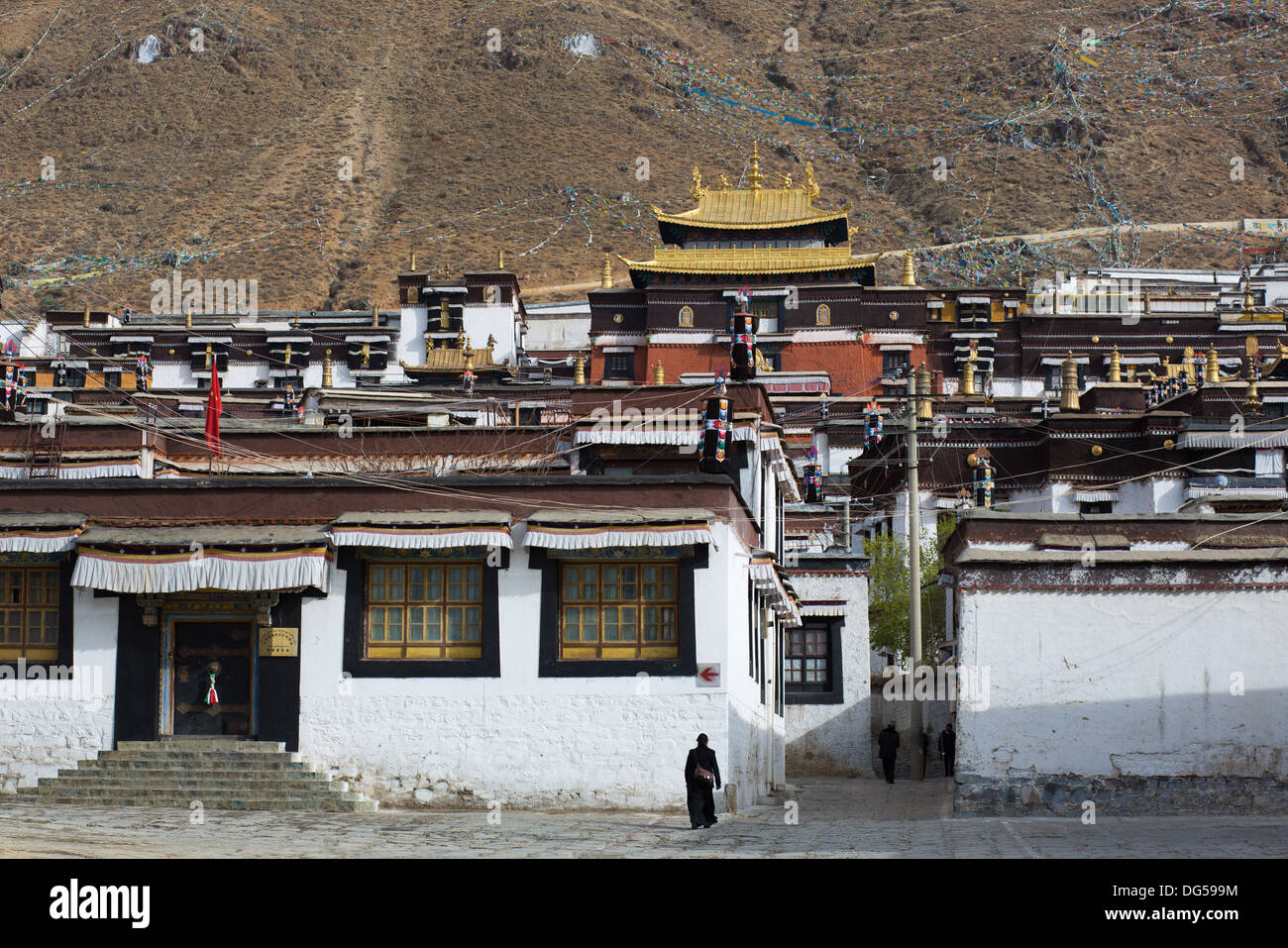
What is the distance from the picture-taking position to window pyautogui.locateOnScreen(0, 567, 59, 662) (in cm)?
2258

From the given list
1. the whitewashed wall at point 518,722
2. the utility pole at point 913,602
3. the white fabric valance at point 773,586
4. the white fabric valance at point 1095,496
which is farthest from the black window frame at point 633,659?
the white fabric valance at point 1095,496

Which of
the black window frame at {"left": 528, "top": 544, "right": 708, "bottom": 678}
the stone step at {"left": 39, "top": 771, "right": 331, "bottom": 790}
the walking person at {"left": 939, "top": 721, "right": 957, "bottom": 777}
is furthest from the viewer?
the walking person at {"left": 939, "top": 721, "right": 957, "bottom": 777}

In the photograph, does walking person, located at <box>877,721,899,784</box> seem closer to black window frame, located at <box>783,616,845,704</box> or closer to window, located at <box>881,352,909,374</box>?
black window frame, located at <box>783,616,845,704</box>

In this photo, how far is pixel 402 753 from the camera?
71.6 ft

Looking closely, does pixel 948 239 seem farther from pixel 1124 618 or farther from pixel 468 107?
pixel 1124 618

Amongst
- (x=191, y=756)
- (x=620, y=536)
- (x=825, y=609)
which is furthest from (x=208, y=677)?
(x=825, y=609)

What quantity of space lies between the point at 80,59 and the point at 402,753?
14058 centimetres

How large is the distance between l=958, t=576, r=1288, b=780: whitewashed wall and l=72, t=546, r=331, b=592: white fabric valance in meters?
8.80

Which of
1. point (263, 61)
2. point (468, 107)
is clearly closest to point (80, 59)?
point (263, 61)

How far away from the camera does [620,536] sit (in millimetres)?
21594

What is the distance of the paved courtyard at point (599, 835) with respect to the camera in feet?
52.4

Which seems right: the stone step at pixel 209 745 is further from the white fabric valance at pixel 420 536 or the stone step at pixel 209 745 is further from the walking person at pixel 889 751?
the walking person at pixel 889 751

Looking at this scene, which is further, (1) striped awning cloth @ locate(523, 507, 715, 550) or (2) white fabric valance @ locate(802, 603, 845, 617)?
(2) white fabric valance @ locate(802, 603, 845, 617)

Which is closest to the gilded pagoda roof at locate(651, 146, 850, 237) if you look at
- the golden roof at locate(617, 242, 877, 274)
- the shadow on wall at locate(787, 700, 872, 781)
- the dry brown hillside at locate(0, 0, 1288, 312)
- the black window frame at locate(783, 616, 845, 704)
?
the golden roof at locate(617, 242, 877, 274)
